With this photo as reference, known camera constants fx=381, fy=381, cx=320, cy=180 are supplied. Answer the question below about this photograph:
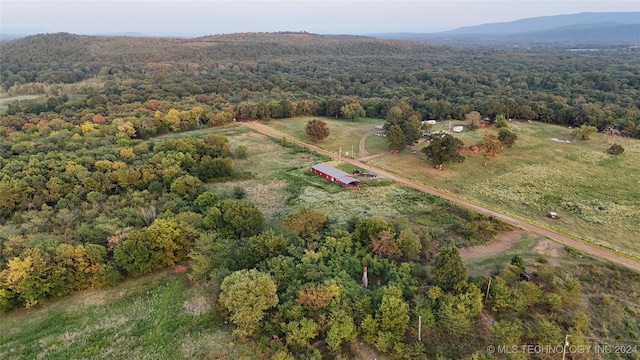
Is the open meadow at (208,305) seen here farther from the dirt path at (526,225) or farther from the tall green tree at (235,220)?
the tall green tree at (235,220)

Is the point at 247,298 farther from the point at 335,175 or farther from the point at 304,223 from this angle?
the point at 335,175

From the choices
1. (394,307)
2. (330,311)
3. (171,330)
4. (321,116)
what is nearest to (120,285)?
(171,330)

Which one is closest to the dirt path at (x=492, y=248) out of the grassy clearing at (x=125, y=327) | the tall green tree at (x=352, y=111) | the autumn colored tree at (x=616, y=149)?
the grassy clearing at (x=125, y=327)

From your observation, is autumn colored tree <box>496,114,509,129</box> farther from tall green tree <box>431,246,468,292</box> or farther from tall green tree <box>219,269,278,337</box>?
tall green tree <box>219,269,278,337</box>

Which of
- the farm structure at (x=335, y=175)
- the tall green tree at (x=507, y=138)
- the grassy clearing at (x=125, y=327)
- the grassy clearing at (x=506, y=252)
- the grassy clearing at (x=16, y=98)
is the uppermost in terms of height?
the grassy clearing at (x=16, y=98)

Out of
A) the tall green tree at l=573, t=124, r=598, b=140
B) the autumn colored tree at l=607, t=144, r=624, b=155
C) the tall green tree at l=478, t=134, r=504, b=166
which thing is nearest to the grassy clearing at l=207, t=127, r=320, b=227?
the tall green tree at l=478, t=134, r=504, b=166

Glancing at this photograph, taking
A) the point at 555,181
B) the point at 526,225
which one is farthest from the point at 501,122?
the point at 526,225

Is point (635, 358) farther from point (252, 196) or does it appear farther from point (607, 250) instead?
point (252, 196)
